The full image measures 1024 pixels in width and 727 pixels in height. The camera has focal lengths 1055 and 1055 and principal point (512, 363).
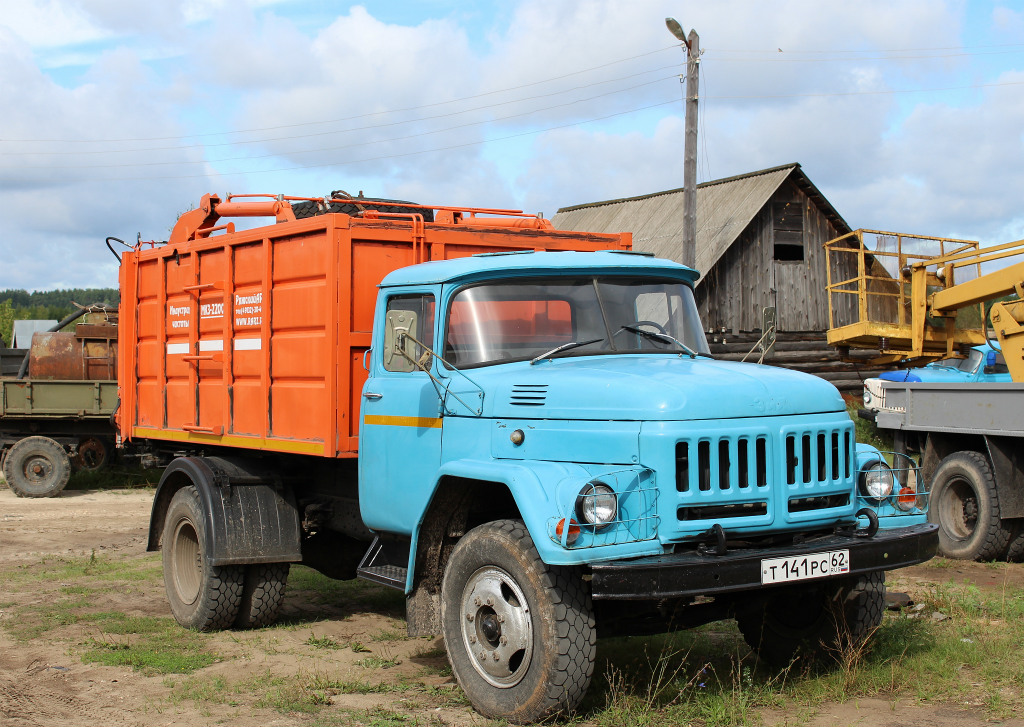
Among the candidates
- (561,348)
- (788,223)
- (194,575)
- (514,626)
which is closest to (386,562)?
(514,626)

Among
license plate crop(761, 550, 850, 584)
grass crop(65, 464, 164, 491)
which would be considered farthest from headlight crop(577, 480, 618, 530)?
grass crop(65, 464, 164, 491)

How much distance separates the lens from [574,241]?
723cm

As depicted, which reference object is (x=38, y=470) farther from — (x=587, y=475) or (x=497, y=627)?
(x=587, y=475)

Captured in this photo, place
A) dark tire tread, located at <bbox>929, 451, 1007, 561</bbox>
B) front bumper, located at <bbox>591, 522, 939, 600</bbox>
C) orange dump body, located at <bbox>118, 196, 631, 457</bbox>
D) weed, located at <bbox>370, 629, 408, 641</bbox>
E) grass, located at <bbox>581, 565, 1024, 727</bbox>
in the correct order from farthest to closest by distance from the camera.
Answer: dark tire tread, located at <bbox>929, 451, 1007, 561</bbox> → weed, located at <bbox>370, 629, 408, 641</bbox> → orange dump body, located at <bbox>118, 196, 631, 457</bbox> → grass, located at <bbox>581, 565, 1024, 727</bbox> → front bumper, located at <bbox>591, 522, 939, 600</bbox>

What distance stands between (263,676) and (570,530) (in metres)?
2.46

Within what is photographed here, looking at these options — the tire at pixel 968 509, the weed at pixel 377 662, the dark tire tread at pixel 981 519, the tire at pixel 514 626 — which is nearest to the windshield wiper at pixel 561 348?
the tire at pixel 514 626

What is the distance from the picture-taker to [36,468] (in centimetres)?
1616

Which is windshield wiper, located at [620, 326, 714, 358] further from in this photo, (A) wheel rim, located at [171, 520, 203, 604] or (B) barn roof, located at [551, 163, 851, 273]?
(B) barn roof, located at [551, 163, 851, 273]

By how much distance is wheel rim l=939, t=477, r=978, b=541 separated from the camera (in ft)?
31.8

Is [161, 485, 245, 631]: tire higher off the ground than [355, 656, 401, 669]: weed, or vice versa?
[161, 485, 245, 631]: tire

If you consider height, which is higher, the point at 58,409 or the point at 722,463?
the point at 58,409

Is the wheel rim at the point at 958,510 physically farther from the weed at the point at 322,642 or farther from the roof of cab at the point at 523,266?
the weed at the point at 322,642

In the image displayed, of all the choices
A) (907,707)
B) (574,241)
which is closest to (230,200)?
(574,241)

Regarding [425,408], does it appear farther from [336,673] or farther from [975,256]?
[975,256]
